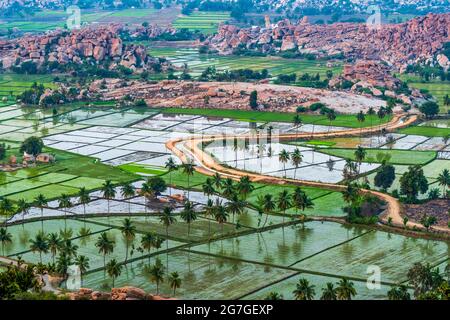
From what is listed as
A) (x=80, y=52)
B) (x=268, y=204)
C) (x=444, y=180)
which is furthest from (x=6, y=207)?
(x=80, y=52)

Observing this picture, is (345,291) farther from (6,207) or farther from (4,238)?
(6,207)

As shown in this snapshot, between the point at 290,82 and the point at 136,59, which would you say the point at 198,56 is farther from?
the point at 290,82

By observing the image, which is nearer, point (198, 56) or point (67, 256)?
point (67, 256)

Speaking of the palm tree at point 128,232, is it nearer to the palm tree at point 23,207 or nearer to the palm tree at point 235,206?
the palm tree at point 235,206

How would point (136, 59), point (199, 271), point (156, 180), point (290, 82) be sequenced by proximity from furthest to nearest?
point (136, 59), point (290, 82), point (156, 180), point (199, 271)

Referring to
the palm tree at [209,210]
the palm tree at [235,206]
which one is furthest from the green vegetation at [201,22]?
the palm tree at [235,206]
